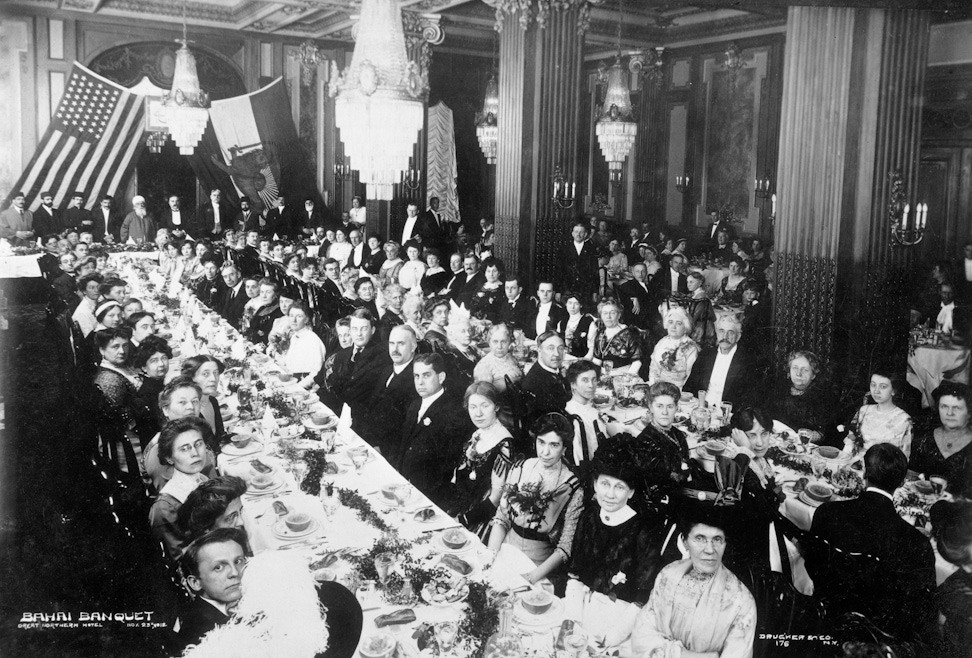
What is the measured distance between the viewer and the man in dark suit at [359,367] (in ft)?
16.2

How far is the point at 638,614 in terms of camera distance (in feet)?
10.5

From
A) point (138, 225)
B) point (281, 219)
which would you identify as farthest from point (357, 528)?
point (281, 219)

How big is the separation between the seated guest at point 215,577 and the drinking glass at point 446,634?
2.70 ft

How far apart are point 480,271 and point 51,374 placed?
3.99 metres

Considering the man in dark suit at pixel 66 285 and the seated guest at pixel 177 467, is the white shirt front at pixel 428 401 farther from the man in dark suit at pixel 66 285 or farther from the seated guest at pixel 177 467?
the man in dark suit at pixel 66 285

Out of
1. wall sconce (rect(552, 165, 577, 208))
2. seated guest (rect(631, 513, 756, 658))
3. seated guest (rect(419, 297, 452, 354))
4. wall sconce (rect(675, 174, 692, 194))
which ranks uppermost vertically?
wall sconce (rect(675, 174, 692, 194))

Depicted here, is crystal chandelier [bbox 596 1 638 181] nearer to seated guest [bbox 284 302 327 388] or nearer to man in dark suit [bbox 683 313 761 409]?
man in dark suit [bbox 683 313 761 409]

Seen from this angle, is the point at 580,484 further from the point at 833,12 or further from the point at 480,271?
the point at 480,271

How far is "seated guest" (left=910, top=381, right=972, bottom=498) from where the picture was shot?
357cm

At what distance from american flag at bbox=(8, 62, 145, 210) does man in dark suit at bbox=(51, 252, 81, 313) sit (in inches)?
19.3

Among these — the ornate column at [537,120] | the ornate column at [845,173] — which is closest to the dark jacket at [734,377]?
the ornate column at [845,173]

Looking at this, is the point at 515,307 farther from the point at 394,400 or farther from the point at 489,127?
the point at 489,127

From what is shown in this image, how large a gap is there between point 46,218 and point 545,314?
12.5 ft

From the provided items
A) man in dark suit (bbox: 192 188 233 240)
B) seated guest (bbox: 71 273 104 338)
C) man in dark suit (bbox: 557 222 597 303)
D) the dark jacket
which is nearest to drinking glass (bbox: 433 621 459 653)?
the dark jacket
